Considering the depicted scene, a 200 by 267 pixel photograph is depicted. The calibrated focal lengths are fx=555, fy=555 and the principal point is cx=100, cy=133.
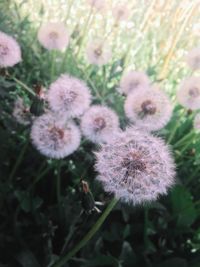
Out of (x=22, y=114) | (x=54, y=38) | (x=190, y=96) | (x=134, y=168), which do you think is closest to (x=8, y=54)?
(x=22, y=114)

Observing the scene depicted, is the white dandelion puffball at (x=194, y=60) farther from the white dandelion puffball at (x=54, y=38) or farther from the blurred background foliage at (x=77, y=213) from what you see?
the white dandelion puffball at (x=54, y=38)

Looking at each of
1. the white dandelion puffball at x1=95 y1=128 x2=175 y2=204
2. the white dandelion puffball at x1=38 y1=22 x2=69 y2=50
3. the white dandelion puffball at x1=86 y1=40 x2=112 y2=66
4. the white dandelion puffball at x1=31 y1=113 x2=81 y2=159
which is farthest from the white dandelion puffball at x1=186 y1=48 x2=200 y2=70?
the white dandelion puffball at x1=95 y1=128 x2=175 y2=204

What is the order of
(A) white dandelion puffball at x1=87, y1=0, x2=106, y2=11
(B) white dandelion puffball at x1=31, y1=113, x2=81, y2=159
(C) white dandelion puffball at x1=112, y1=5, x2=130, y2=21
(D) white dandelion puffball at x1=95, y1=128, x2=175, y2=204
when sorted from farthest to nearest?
1. (C) white dandelion puffball at x1=112, y1=5, x2=130, y2=21
2. (A) white dandelion puffball at x1=87, y1=0, x2=106, y2=11
3. (B) white dandelion puffball at x1=31, y1=113, x2=81, y2=159
4. (D) white dandelion puffball at x1=95, y1=128, x2=175, y2=204

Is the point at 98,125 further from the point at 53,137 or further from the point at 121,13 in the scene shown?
the point at 121,13

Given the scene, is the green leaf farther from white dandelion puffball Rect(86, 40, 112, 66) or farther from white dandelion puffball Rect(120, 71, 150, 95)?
white dandelion puffball Rect(86, 40, 112, 66)

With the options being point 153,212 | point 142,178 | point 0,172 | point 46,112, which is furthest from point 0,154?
point 142,178

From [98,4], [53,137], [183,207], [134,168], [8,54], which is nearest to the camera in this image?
[134,168]
